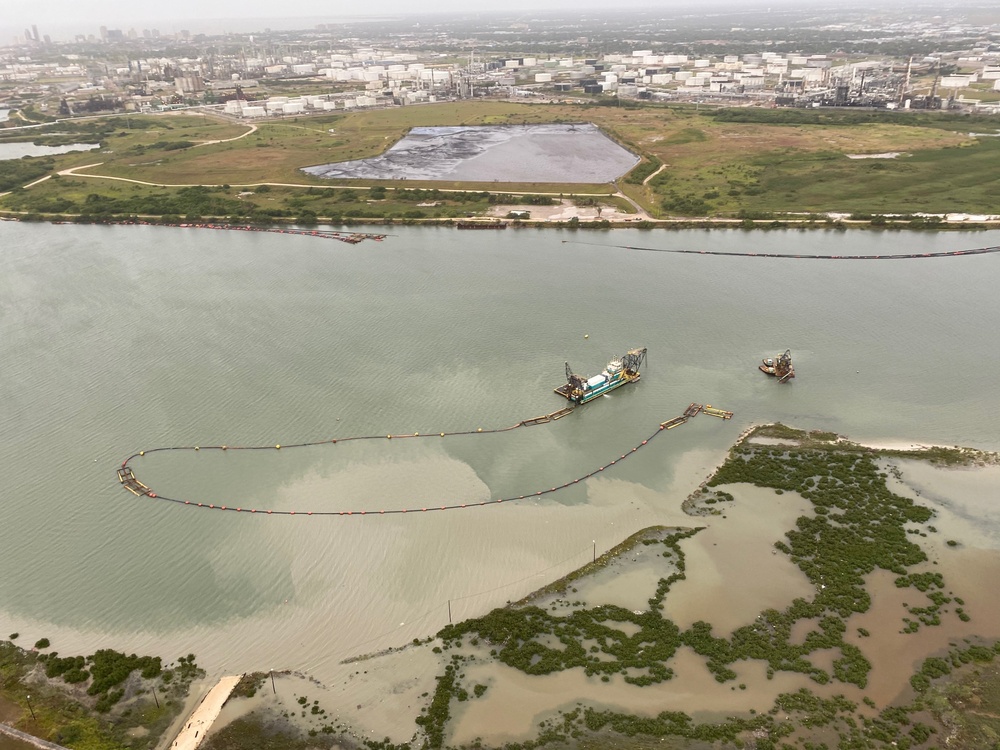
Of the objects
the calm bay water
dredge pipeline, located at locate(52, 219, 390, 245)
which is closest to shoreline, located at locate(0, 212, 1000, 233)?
dredge pipeline, located at locate(52, 219, 390, 245)

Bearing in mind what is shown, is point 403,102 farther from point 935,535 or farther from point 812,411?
point 935,535

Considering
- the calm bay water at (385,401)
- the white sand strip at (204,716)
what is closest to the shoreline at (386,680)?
the white sand strip at (204,716)

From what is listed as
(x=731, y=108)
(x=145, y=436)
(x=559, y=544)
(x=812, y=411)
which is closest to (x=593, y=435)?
(x=559, y=544)

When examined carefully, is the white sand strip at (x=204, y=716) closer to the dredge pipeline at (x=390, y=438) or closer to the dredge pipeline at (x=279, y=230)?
the dredge pipeline at (x=390, y=438)

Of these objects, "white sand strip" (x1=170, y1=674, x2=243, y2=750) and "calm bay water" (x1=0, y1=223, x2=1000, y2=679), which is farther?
"calm bay water" (x1=0, y1=223, x2=1000, y2=679)

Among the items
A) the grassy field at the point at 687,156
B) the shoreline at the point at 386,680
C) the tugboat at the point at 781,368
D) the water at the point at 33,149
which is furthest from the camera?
the water at the point at 33,149

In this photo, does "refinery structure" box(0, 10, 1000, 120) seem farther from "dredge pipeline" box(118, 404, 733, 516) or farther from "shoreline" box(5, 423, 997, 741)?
"shoreline" box(5, 423, 997, 741)

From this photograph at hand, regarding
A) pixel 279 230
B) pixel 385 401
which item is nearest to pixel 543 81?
pixel 279 230
